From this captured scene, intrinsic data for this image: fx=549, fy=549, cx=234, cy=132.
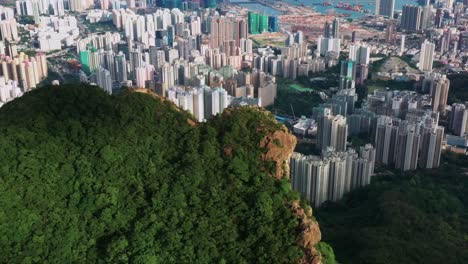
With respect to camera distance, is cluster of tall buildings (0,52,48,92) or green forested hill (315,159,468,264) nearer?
green forested hill (315,159,468,264)

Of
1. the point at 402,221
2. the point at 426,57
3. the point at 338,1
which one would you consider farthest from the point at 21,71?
the point at 338,1

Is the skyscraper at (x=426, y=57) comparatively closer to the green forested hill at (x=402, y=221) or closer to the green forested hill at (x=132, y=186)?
the green forested hill at (x=402, y=221)

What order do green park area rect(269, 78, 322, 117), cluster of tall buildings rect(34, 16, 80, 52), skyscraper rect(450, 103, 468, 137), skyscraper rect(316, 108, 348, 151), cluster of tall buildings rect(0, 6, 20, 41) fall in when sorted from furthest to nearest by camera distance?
1. cluster of tall buildings rect(0, 6, 20, 41)
2. cluster of tall buildings rect(34, 16, 80, 52)
3. green park area rect(269, 78, 322, 117)
4. skyscraper rect(450, 103, 468, 137)
5. skyscraper rect(316, 108, 348, 151)

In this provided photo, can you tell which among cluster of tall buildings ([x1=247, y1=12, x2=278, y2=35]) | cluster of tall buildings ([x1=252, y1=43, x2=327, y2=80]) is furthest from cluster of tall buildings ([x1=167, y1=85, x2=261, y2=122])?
cluster of tall buildings ([x1=247, y1=12, x2=278, y2=35])

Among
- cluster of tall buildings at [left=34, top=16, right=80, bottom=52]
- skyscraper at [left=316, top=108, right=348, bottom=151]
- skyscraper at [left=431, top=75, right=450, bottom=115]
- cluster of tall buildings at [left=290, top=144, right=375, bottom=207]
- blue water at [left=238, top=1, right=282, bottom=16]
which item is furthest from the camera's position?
blue water at [left=238, top=1, right=282, bottom=16]

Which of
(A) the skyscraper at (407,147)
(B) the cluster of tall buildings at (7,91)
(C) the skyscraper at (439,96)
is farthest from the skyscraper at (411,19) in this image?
(B) the cluster of tall buildings at (7,91)

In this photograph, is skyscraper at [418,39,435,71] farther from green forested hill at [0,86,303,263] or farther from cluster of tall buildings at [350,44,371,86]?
green forested hill at [0,86,303,263]

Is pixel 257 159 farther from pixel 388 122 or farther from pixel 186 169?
pixel 388 122
